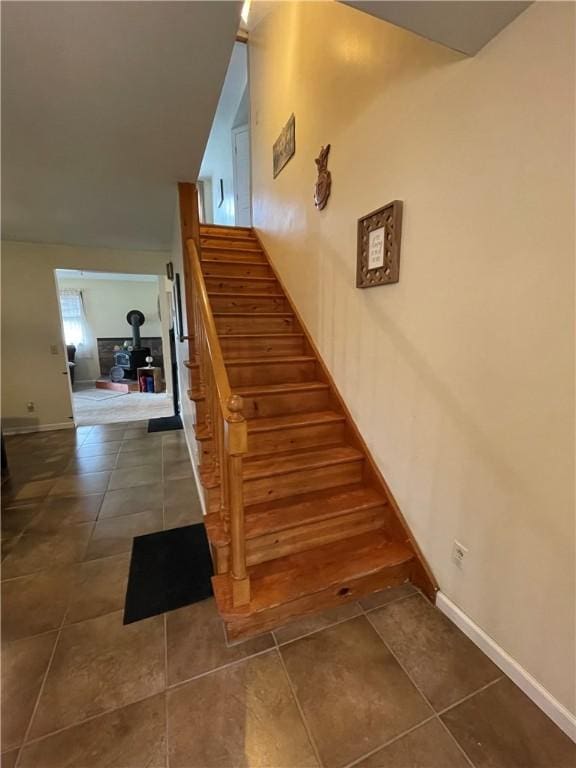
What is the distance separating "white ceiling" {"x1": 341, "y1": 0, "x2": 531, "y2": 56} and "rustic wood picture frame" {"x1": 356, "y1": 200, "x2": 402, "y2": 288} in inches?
23.2

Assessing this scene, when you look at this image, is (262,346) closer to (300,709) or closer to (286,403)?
(286,403)

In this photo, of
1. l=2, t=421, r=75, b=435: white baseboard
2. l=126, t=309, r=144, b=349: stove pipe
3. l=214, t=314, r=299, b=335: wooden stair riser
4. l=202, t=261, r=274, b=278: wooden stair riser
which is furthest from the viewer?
l=126, t=309, r=144, b=349: stove pipe

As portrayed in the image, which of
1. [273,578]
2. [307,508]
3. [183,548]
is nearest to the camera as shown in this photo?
[273,578]

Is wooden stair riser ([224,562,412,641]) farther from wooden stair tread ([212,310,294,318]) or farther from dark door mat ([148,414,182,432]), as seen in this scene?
dark door mat ([148,414,182,432])

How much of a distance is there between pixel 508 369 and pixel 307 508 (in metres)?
1.20

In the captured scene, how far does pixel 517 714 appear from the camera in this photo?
1.13 m

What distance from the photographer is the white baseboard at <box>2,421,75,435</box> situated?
4.24 m

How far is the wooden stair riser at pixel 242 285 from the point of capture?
3.20 meters

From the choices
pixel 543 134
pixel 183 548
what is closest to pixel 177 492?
pixel 183 548

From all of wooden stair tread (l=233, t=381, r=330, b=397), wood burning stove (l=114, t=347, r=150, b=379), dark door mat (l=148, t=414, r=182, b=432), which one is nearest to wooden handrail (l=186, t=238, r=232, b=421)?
wooden stair tread (l=233, t=381, r=330, b=397)

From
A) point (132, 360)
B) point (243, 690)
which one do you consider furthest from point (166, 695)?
point (132, 360)

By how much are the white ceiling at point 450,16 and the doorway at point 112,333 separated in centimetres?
755

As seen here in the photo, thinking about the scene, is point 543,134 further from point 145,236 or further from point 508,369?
point 145,236

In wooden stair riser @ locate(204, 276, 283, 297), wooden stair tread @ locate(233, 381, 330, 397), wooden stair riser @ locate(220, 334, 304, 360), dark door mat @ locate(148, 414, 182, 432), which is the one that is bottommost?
dark door mat @ locate(148, 414, 182, 432)
